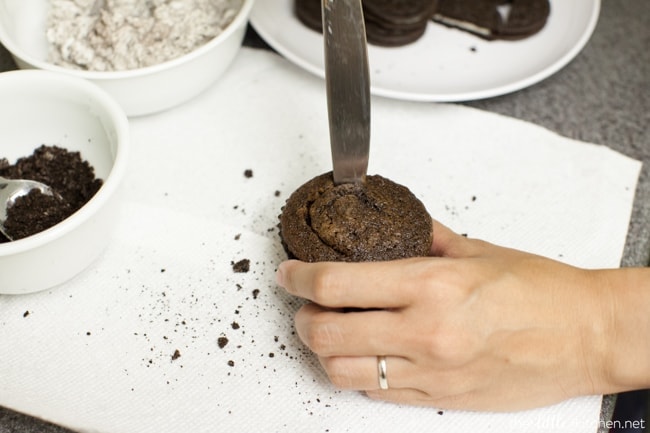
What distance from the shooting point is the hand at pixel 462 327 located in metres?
0.83

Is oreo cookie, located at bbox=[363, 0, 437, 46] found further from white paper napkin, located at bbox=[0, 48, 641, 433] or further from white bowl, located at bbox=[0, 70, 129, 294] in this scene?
white bowl, located at bbox=[0, 70, 129, 294]

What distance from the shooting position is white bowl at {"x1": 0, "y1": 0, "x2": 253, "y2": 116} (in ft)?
3.88

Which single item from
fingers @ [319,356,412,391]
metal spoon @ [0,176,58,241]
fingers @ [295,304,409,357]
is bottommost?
metal spoon @ [0,176,58,241]

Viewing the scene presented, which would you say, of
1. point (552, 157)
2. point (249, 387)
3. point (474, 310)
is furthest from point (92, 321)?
point (552, 157)

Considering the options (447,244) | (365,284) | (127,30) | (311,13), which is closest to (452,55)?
(311,13)

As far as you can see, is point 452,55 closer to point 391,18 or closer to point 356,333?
point 391,18

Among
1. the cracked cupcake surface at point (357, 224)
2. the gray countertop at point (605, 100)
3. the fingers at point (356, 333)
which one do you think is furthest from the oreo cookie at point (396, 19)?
the fingers at point (356, 333)

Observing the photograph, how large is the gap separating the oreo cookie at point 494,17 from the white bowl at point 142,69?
0.56m

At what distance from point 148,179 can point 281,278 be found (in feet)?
1.46

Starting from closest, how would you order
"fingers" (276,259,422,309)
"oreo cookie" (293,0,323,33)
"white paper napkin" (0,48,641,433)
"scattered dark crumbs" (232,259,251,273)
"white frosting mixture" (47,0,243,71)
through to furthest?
"fingers" (276,259,422,309)
"white paper napkin" (0,48,641,433)
"scattered dark crumbs" (232,259,251,273)
"white frosting mixture" (47,0,243,71)
"oreo cookie" (293,0,323,33)

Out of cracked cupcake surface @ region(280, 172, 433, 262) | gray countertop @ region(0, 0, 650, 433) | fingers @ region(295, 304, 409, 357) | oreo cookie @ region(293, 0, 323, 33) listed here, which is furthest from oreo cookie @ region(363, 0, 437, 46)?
fingers @ region(295, 304, 409, 357)

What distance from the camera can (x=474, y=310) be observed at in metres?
0.84

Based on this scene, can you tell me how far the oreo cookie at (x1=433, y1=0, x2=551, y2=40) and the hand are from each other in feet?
2.62

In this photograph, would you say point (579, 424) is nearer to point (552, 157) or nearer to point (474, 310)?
point (474, 310)
